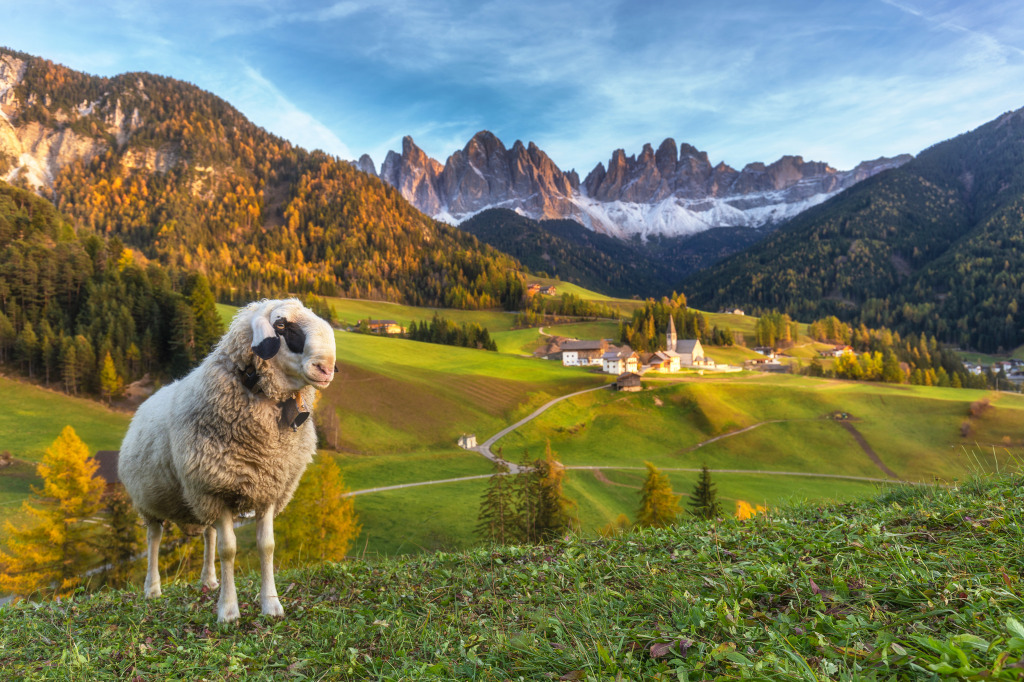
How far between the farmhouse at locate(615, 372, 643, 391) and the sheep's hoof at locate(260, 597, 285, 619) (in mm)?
72935

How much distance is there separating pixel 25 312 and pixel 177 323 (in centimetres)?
2402

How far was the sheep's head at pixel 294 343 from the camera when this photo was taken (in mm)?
5613

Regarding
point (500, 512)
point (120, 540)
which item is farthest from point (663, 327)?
point (120, 540)

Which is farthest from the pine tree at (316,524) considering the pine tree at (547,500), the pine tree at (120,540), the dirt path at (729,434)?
the dirt path at (729,434)

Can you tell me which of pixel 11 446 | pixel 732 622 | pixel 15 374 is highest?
pixel 732 622

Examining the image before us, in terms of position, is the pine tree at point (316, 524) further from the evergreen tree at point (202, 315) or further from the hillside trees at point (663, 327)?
the hillside trees at point (663, 327)

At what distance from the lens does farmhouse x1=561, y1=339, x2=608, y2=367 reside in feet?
325

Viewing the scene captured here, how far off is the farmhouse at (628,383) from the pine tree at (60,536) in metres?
64.5

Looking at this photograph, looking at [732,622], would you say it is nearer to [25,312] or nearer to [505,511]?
[505,511]

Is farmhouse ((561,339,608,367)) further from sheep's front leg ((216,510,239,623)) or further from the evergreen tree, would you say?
sheep's front leg ((216,510,239,623))

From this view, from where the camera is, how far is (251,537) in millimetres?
31312

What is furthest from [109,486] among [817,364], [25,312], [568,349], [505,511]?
[817,364]

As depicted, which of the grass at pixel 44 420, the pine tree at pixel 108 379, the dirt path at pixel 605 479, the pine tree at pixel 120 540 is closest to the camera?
the pine tree at pixel 120 540

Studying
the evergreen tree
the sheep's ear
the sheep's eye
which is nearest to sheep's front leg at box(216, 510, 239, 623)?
the sheep's ear
